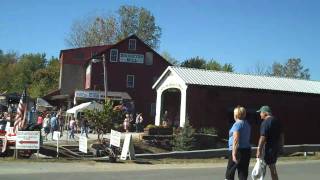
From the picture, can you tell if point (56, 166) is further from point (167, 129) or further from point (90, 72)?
point (90, 72)

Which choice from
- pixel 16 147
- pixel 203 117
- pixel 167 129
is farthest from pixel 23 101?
pixel 203 117

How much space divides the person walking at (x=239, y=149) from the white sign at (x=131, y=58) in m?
49.1

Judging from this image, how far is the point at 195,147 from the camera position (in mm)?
30562

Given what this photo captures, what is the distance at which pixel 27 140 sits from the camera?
2161cm

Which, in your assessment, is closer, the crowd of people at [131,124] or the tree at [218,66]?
the crowd of people at [131,124]

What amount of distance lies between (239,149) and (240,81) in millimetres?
27157

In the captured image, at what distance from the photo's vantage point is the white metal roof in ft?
117

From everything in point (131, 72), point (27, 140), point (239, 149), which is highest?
point (131, 72)

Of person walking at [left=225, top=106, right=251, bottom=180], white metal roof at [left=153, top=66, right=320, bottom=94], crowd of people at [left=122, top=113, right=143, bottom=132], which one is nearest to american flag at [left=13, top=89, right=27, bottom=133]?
white metal roof at [left=153, top=66, right=320, bottom=94]

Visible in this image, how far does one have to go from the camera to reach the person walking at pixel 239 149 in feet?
35.4

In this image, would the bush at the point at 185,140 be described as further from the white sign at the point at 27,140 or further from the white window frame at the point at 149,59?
the white window frame at the point at 149,59

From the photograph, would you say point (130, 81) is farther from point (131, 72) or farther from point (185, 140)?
point (185, 140)

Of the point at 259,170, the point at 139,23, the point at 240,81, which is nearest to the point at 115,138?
the point at 259,170

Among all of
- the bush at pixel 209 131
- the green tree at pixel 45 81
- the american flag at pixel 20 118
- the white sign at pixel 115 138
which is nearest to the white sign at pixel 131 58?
the bush at pixel 209 131
